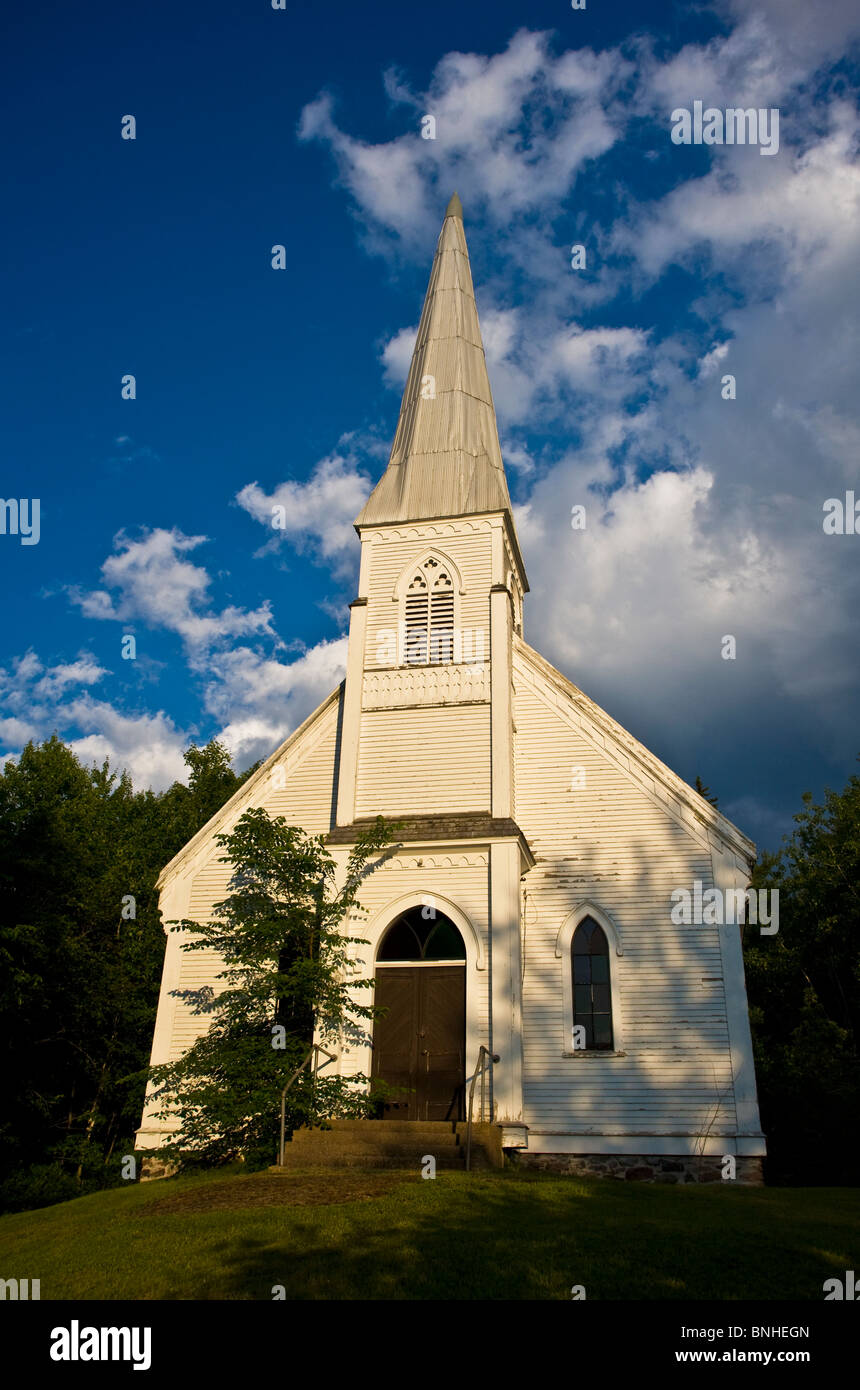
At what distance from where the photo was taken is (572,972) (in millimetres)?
17219

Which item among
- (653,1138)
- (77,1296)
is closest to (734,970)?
(653,1138)

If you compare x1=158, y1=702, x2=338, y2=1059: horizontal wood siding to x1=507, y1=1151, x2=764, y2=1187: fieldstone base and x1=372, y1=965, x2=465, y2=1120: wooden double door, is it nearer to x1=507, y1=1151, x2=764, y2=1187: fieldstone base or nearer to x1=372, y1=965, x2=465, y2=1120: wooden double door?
x1=372, y1=965, x2=465, y2=1120: wooden double door

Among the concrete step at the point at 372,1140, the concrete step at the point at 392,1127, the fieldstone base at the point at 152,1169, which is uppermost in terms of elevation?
the concrete step at the point at 392,1127

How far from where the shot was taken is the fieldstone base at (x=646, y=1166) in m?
15.3

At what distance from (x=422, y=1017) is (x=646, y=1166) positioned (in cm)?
424

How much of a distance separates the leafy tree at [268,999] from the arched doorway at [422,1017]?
0.57 metres

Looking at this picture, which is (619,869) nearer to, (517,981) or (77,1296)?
(517,981)

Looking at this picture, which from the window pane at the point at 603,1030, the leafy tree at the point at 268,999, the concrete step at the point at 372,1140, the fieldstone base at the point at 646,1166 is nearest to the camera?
the concrete step at the point at 372,1140

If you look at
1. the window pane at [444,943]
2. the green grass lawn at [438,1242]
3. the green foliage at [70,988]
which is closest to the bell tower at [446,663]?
the window pane at [444,943]

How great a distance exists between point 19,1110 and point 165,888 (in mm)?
9605

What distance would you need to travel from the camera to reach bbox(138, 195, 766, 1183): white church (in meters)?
16.0

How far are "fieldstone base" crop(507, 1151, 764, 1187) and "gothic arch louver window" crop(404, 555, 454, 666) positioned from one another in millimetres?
9149

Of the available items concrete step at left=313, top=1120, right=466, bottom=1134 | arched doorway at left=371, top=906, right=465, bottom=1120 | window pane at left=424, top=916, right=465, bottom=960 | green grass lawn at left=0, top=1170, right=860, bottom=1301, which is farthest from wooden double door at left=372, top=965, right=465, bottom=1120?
green grass lawn at left=0, top=1170, right=860, bottom=1301

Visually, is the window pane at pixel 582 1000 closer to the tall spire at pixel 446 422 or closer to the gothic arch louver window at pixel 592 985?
the gothic arch louver window at pixel 592 985
